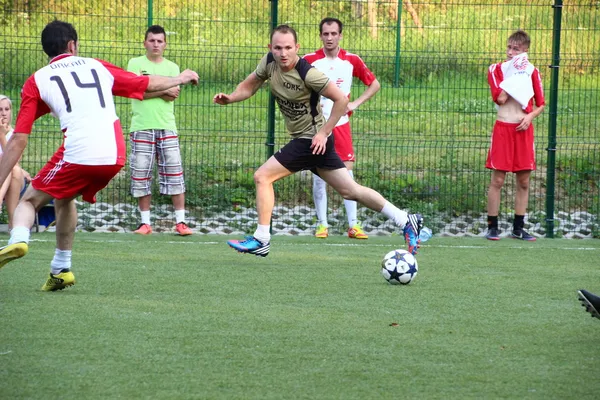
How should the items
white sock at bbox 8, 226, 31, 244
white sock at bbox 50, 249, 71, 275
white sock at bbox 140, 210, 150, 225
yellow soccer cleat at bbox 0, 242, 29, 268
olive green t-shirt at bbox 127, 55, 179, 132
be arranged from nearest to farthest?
yellow soccer cleat at bbox 0, 242, 29, 268
white sock at bbox 8, 226, 31, 244
white sock at bbox 50, 249, 71, 275
olive green t-shirt at bbox 127, 55, 179, 132
white sock at bbox 140, 210, 150, 225

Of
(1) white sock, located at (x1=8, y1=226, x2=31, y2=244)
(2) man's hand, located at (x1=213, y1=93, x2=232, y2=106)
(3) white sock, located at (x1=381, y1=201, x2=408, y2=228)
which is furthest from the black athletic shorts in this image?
(1) white sock, located at (x1=8, y1=226, x2=31, y2=244)

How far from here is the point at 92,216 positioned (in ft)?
36.0

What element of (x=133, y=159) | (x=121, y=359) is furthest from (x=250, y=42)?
(x=121, y=359)

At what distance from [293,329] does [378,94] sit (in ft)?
20.4

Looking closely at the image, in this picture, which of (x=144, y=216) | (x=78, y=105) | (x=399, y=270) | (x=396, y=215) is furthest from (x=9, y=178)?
(x=399, y=270)

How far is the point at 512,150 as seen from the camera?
10.0 metres

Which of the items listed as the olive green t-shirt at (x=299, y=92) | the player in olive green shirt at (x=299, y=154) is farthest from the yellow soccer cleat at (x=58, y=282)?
the olive green t-shirt at (x=299, y=92)

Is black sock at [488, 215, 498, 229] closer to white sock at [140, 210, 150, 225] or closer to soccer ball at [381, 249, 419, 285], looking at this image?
soccer ball at [381, 249, 419, 285]

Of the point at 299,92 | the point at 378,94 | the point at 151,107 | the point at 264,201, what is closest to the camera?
the point at 299,92

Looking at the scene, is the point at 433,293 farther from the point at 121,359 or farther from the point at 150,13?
the point at 150,13

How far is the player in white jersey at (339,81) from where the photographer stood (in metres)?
9.87

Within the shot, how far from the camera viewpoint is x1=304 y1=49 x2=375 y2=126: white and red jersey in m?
9.95

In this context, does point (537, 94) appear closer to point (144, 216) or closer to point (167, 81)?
point (144, 216)

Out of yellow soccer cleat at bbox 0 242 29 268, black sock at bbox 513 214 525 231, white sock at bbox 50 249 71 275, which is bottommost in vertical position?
black sock at bbox 513 214 525 231
